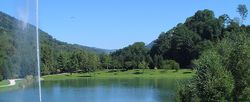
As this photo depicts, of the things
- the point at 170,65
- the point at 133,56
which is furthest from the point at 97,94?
the point at 133,56

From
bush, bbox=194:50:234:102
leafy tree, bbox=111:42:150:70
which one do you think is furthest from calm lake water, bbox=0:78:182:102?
leafy tree, bbox=111:42:150:70

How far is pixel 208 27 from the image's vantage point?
14675cm

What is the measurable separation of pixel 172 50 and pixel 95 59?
2155 centimetres

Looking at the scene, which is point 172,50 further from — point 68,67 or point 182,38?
point 68,67

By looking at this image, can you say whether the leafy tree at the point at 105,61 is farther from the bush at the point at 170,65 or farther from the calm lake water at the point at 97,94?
the calm lake water at the point at 97,94

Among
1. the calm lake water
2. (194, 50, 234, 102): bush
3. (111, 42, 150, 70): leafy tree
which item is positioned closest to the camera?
(194, 50, 234, 102): bush

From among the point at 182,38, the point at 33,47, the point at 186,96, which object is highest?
the point at 182,38

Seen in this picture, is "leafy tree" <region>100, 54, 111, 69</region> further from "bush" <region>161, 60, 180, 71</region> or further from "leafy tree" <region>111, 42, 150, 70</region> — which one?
"bush" <region>161, 60, 180, 71</region>

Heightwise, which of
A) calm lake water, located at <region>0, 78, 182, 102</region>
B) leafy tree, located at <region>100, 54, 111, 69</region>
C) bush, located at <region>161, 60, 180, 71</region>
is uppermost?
leafy tree, located at <region>100, 54, 111, 69</region>

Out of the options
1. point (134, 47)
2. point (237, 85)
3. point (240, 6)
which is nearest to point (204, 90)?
point (237, 85)

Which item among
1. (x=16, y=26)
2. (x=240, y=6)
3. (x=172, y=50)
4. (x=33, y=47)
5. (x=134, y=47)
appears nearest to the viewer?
(x=33, y=47)

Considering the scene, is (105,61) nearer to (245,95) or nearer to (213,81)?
(213,81)

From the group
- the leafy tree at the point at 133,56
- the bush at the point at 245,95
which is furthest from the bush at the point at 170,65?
the bush at the point at 245,95

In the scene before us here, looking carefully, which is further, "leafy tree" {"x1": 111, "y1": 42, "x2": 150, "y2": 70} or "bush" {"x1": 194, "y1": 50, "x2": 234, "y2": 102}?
"leafy tree" {"x1": 111, "y1": 42, "x2": 150, "y2": 70}
